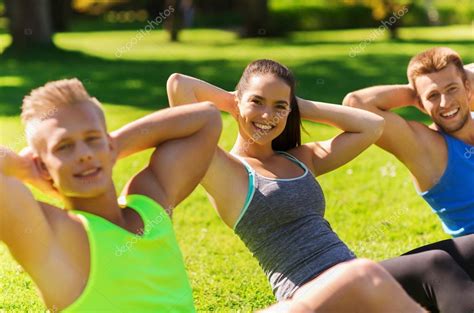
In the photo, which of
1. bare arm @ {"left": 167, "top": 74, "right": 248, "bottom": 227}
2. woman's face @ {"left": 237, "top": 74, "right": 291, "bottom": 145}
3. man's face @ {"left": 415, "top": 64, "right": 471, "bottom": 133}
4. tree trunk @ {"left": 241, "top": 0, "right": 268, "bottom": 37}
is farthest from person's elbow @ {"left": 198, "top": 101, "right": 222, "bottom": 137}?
tree trunk @ {"left": 241, "top": 0, "right": 268, "bottom": 37}

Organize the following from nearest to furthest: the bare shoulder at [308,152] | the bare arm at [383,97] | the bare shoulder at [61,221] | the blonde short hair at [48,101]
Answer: the bare shoulder at [61,221]
the blonde short hair at [48,101]
the bare shoulder at [308,152]
the bare arm at [383,97]

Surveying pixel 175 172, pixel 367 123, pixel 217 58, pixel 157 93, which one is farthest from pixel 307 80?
pixel 175 172

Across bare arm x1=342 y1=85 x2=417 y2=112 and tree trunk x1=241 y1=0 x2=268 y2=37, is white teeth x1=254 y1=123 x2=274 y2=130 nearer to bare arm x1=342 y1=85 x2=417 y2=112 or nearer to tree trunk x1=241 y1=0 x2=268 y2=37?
bare arm x1=342 y1=85 x2=417 y2=112

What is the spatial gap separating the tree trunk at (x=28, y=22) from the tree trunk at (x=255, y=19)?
793 cm

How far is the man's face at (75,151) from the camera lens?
3.22 meters

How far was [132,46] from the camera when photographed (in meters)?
23.3

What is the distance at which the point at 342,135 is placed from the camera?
480 centimetres

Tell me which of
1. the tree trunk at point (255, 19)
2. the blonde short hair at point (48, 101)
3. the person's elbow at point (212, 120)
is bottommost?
the tree trunk at point (255, 19)

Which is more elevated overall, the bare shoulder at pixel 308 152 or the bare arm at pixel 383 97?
the bare arm at pixel 383 97

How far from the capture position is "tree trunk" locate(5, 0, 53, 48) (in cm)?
1936

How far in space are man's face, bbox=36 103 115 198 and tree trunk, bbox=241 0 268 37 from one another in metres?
23.4

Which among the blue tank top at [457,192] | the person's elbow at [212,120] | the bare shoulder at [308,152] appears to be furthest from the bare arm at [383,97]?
the person's elbow at [212,120]

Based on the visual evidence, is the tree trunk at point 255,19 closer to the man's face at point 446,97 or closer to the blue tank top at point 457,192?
the man's face at point 446,97

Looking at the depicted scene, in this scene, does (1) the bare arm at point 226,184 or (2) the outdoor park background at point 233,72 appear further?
(2) the outdoor park background at point 233,72
